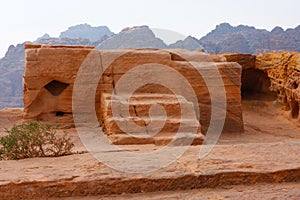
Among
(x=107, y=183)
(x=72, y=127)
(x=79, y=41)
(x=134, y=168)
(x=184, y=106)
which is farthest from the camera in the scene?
(x=79, y=41)

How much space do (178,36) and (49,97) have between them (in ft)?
14.2

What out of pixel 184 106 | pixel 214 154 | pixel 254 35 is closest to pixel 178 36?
pixel 184 106

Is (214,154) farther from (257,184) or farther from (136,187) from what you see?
(136,187)

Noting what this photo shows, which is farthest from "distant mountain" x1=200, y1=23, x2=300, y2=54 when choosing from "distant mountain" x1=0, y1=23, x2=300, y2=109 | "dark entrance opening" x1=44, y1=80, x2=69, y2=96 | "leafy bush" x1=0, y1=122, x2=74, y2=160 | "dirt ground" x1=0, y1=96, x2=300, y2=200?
"leafy bush" x1=0, y1=122, x2=74, y2=160

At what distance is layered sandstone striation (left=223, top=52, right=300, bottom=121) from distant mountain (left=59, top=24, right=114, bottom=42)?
8790 cm

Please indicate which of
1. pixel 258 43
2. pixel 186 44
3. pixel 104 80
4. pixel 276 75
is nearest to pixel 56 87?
pixel 104 80

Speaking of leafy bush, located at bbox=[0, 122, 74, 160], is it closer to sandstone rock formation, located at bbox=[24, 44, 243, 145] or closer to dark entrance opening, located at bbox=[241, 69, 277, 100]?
sandstone rock formation, located at bbox=[24, 44, 243, 145]

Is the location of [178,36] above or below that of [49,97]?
above

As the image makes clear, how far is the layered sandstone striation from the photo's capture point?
15.7 m

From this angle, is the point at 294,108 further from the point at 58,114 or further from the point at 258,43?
the point at 258,43

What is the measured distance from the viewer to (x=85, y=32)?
110 metres

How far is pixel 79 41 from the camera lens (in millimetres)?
59094

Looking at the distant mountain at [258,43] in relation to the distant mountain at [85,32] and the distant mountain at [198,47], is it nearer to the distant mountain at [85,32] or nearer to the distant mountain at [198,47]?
the distant mountain at [198,47]

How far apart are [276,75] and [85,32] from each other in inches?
3846
